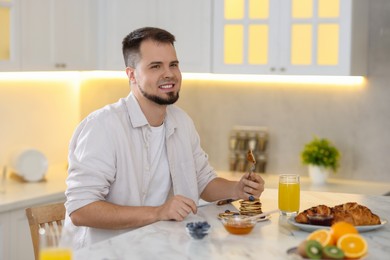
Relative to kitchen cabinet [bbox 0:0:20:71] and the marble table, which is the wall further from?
the marble table

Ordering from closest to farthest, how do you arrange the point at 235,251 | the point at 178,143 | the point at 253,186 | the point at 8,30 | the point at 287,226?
the point at 235,251, the point at 287,226, the point at 253,186, the point at 178,143, the point at 8,30

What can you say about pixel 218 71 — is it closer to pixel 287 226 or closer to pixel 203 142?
pixel 203 142

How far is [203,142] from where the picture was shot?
5.45m

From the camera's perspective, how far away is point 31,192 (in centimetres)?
448

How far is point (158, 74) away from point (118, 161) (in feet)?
1.31

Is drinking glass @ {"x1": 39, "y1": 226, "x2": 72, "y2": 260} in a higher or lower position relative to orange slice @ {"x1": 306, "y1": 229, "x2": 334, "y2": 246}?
higher

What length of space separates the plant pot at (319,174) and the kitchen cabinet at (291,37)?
1.96 ft

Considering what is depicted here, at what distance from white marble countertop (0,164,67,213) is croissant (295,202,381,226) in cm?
192

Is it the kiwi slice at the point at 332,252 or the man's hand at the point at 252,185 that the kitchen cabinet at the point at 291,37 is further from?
the kiwi slice at the point at 332,252

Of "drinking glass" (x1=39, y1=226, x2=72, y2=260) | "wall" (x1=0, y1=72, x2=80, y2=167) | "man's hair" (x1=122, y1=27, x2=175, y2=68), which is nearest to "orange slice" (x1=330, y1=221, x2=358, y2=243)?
"drinking glass" (x1=39, y1=226, x2=72, y2=260)

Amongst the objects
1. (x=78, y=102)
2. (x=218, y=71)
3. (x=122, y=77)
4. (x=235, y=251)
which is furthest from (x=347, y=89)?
(x=235, y=251)

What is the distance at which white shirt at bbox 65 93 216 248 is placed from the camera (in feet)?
10.2

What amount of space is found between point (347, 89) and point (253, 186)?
194 cm

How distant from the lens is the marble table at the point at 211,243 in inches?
96.3
